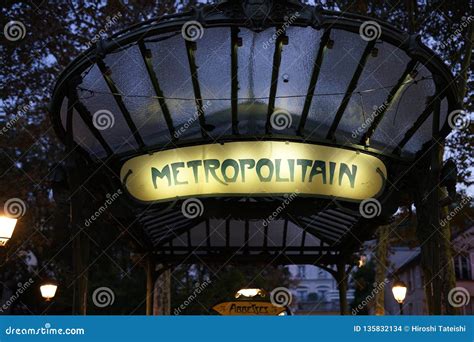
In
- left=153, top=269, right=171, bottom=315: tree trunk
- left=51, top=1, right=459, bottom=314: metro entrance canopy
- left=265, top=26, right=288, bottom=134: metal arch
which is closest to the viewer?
left=265, top=26, right=288, bottom=134: metal arch

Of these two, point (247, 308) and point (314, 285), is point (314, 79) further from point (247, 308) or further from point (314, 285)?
point (314, 285)

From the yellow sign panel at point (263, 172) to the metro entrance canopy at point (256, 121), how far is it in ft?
0.05

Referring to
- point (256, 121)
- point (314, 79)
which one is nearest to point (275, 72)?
point (314, 79)

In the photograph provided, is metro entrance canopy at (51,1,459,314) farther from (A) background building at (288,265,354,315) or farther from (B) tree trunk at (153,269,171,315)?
(A) background building at (288,265,354,315)

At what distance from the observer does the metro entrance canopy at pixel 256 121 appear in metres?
7.22

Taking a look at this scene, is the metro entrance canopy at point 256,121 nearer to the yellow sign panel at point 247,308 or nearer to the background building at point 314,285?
the yellow sign panel at point 247,308

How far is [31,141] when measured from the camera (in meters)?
19.9

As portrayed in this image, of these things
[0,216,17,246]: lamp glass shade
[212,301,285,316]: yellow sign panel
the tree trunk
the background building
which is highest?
the background building

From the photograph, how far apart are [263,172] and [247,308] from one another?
6.56m

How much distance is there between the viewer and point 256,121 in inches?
302

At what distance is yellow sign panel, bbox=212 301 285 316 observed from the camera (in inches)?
510

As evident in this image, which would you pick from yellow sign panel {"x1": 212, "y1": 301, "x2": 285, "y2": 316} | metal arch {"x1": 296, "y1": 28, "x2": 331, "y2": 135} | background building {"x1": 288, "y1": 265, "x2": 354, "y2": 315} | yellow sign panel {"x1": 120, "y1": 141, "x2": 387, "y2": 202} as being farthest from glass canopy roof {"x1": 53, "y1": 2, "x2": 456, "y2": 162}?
background building {"x1": 288, "y1": 265, "x2": 354, "y2": 315}

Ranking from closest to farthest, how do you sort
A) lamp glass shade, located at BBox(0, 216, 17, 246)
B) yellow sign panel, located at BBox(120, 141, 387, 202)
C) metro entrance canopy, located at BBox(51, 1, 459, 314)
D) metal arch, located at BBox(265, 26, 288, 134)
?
metal arch, located at BBox(265, 26, 288, 134)
metro entrance canopy, located at BBox(51, 1, 459, 314)
yellow sign panel, located at BBox(120, 141, 387, 202)
lamp glass shade, located at BBox(0, 216, 17, 246)

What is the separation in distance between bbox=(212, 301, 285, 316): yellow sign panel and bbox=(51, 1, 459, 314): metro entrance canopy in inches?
206
